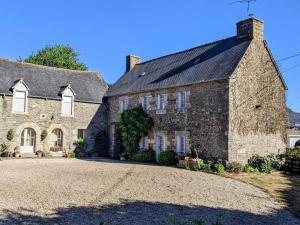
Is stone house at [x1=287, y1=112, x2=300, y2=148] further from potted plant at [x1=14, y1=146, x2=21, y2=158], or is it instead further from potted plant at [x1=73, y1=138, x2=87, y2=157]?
potted plant at [x1=14, y1=146, x2=21, y2=158]

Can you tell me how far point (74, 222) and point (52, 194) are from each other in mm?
3171

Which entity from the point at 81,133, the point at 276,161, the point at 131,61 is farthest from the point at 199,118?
the point at 131,61

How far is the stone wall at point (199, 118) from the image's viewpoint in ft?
60.6

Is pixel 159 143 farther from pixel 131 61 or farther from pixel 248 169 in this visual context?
pixel 131 61

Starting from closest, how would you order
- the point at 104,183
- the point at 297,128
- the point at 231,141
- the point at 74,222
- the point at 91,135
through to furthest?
the point at 74,222
the point at 104,183
the point at 231,141
the point at 91,135
the point at 297,128

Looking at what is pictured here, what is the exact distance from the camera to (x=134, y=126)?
23.6m

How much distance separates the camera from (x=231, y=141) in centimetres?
1811

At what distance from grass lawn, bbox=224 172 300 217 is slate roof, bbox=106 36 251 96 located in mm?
5434

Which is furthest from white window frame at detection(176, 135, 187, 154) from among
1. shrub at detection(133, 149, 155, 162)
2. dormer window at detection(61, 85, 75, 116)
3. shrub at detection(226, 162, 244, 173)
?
dormer window at detection(61, 85, 75, 116)

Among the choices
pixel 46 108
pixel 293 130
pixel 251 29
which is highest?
pixel 251 29

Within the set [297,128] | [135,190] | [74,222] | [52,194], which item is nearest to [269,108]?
[135,190]

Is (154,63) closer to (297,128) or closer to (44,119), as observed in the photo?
(44,119)

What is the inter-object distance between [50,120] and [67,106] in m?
1.71

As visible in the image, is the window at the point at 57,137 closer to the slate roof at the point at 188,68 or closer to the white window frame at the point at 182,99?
the slate roof at the point at 188,68
